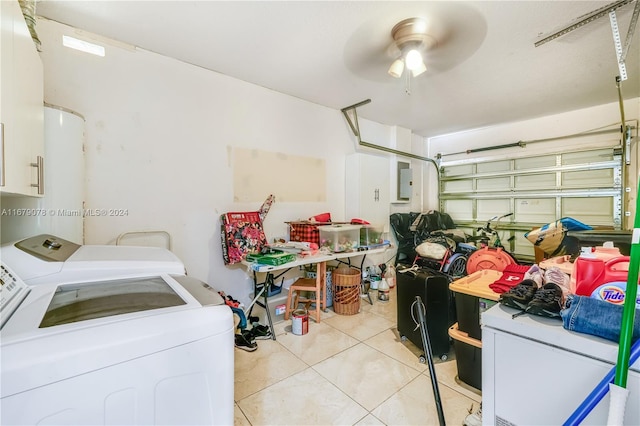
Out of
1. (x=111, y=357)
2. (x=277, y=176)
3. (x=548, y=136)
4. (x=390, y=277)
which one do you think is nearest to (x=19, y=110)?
(x=111, y=357)

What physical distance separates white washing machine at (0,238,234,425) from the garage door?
4942 millimetres

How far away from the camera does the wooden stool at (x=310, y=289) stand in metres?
2.79

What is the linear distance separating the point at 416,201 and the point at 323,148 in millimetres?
2411

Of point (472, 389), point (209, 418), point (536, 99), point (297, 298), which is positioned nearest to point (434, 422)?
point (472, 389)

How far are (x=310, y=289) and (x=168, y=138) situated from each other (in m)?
1.99

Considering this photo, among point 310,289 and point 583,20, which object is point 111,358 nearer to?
point 310,289

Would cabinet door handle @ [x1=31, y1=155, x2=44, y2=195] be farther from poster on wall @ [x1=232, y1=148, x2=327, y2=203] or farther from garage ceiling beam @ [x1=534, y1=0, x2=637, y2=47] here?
garage ceiling beam @ [x1=534, y1=0, x2=637, y2=47]

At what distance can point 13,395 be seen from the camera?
1.87ft

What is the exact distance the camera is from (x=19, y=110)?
117 centimetres

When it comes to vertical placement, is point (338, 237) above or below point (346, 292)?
above

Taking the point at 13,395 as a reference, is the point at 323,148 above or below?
above

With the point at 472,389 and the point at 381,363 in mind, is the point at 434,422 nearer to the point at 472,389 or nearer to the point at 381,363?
the point at 472,389

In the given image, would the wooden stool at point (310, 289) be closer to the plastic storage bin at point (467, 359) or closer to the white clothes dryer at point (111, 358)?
the plastic storage bin at point (467, 359)

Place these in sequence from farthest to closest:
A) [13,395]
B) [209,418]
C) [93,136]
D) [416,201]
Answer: [416,201] < [93,136] < [209,418] < [13,395]
